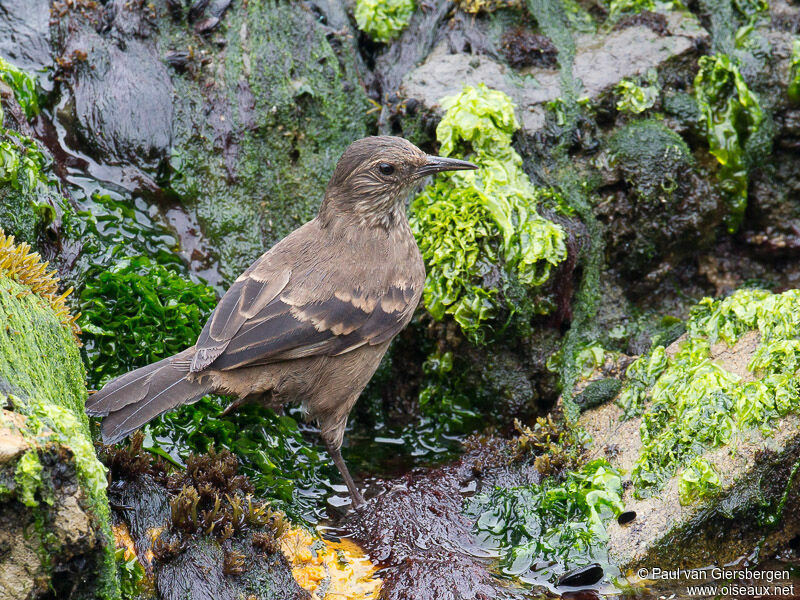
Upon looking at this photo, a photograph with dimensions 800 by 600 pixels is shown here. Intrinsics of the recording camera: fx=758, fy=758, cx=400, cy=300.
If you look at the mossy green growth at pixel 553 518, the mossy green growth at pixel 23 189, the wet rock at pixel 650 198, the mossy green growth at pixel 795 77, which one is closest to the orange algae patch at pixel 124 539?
the mossy green growth at pixel 553 518

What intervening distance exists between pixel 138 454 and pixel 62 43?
4371 mm

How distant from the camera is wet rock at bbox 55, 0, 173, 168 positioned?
693 centimetres

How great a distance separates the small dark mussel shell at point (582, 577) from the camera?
15.9ft

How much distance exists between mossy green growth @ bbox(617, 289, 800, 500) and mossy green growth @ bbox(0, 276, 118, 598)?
3.54 metres

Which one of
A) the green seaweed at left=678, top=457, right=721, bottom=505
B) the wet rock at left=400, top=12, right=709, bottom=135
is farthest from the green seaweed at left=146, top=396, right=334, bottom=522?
the wet rock at left=400, top=12, right=709, bottom=135

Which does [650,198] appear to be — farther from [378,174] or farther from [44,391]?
[44,391]

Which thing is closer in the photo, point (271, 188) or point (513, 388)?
point (513, 388)

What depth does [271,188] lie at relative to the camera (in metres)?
7.21

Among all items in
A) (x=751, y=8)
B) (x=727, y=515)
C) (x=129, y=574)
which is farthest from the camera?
(x=751, y=8)

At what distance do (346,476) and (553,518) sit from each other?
61.9 inches

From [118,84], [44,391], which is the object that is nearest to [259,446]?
[44,391]

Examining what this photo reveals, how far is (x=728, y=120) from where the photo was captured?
7.25 m

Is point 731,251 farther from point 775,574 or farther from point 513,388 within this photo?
point 775,574

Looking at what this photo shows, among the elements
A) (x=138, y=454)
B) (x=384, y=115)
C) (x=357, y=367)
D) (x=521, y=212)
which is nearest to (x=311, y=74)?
(x=384, y=115)
